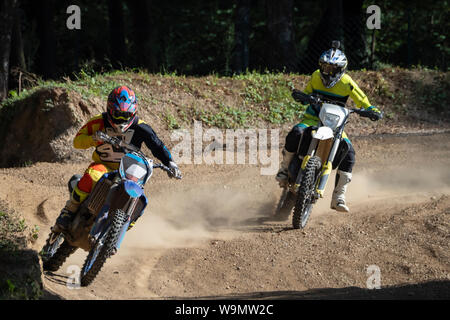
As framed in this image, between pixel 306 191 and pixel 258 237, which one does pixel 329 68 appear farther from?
pixel 258 237

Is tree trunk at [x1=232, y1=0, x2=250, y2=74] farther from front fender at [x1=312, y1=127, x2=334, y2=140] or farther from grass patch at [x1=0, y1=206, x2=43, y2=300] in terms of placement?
grass patch at [x1=0, y1=206, x2=43, y2=300]

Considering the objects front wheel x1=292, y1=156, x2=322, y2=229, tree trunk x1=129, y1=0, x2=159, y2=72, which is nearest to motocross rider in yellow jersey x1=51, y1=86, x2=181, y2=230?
front wheel x1=292, y1=156, x2=322, y2=229

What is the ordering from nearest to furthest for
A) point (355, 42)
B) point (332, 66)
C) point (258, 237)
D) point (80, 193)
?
point (80, 193) → point (258, 237) → point (332, 66) → point (355, 42)

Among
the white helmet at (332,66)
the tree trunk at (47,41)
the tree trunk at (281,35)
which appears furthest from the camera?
the tree trunk at (47,41)

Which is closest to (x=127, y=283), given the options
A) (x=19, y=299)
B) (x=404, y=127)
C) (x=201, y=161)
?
(x=19, y=299)

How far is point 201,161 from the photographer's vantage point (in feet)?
39.1

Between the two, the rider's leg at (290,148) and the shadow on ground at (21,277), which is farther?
the rider's leg at (290,148)

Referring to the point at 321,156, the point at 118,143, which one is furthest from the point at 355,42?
the point at 118,143

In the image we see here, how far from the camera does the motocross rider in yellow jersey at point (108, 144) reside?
21.7 feet

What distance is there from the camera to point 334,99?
351 inches

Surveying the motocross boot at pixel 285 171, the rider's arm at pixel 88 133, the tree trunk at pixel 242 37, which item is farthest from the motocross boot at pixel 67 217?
the tree trunk at pixel 242 37

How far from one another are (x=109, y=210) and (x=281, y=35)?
35.4 ft

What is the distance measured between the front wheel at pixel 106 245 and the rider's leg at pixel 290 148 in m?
3.05

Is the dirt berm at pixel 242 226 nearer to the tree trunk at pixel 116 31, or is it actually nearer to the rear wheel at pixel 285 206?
the rear wheel at pixel 285 206
